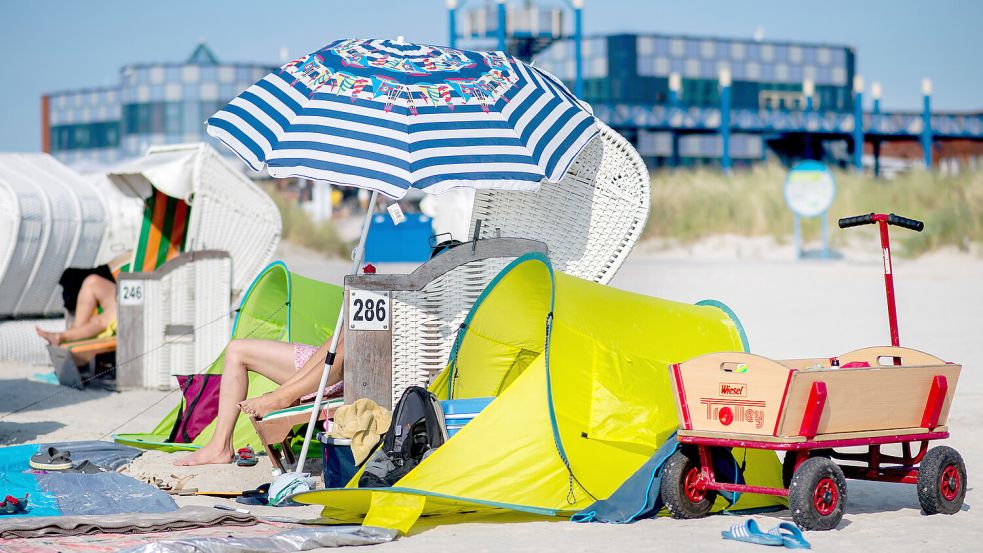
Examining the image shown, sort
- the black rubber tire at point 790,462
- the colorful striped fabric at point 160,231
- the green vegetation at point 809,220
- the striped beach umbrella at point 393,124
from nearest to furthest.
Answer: the black rubber tire at point 790,462, the striped beach umbrella at point 393,124, the colorful striped fabric at point 160,231, the green vegetation at point 809,220

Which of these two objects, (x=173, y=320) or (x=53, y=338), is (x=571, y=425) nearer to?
(x=173, y=320)

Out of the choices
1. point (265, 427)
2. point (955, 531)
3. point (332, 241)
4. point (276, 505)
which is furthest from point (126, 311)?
point (332, 241)

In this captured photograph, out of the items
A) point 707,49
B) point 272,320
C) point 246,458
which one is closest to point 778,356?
point 272,320

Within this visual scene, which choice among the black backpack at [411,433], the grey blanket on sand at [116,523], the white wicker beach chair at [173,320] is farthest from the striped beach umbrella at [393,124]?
the white wicker beach chair at [173,320]

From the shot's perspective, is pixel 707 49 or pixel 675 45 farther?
pixel 707 49

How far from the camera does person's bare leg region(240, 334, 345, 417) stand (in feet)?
20.2

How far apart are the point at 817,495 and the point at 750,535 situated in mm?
375

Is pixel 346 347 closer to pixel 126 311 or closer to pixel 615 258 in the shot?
pixel 615 258

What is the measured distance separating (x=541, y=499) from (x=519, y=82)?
2187 mm

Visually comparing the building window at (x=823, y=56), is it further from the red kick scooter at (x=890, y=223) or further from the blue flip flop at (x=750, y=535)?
the blue flip flop at (x=750, y=535)

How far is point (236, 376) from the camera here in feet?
21.6

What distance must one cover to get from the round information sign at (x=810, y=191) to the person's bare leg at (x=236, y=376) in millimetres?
14741

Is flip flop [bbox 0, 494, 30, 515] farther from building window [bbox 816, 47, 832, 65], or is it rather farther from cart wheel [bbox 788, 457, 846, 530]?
building window [bbox 816, 47, 832, 65]

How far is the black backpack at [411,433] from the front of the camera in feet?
17.5
